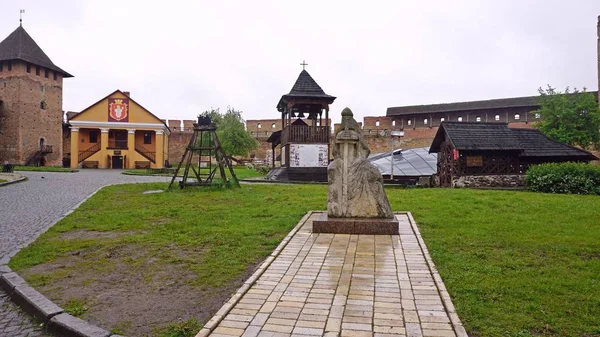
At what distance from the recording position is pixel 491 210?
10773 mm

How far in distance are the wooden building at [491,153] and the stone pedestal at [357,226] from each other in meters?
14.8

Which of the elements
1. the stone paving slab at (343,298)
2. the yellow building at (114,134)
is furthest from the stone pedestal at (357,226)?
the yellow building at (114,134)

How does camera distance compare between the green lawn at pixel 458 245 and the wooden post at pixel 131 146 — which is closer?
the green lawn at pixel 458 245

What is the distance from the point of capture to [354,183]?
8.26 metres

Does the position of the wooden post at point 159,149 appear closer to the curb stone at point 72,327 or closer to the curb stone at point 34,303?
the curb stone at point 34,303

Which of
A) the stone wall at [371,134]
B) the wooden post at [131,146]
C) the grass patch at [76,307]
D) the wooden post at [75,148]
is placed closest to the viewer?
the grass patch at [76,307]

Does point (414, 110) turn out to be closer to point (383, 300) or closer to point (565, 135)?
point (565, 135)

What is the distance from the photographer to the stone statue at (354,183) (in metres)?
8.12

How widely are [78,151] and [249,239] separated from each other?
134 ft

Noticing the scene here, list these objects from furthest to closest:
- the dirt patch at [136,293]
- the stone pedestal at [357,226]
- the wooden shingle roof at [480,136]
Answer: the wooden shingle roof at [480,136] < the stone pedestal at [357,226] < the dirt patch at [136,293]

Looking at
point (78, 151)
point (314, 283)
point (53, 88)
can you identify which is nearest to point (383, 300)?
point (314, 283)

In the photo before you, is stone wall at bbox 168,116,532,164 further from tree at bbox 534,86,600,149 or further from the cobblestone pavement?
the cobblestone pavement

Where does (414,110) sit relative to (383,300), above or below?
above

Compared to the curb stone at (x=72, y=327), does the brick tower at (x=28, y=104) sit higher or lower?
higher
